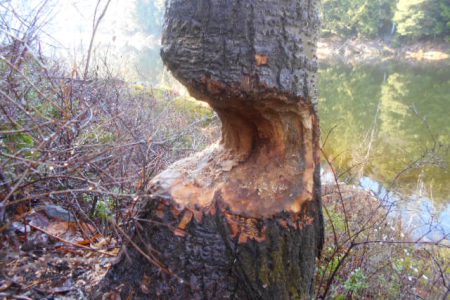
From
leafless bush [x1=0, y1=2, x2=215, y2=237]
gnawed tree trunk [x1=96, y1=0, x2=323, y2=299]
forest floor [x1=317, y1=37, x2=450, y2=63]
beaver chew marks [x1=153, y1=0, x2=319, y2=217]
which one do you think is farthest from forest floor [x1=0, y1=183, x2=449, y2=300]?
forest floor [x1=317, y1=37, x2=450, y2=63]

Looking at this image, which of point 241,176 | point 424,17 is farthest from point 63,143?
point 424,17

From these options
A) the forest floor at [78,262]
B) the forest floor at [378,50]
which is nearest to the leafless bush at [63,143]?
the forest floor at [78,262]

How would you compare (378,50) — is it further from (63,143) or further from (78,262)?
(78,262)

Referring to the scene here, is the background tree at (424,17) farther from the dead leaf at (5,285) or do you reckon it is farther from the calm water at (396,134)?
the dead leaf at (5,285)

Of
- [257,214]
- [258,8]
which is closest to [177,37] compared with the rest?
[258,8]

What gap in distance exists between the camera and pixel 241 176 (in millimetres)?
1858

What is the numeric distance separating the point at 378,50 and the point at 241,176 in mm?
32596

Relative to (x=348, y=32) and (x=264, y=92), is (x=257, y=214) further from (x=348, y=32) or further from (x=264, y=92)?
(x=348, y=32)

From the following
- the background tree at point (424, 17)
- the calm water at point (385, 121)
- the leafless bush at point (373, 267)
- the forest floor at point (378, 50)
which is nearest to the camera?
the leafless bush at point (373, 267)

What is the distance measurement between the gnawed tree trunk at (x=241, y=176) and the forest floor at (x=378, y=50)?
28410 mm

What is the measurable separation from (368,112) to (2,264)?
12.9 metres

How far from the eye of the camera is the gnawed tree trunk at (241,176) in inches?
62.9

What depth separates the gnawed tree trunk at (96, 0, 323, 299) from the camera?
1.60m

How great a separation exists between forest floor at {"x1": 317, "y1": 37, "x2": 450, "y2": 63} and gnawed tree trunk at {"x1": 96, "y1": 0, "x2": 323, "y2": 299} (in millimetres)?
28410
